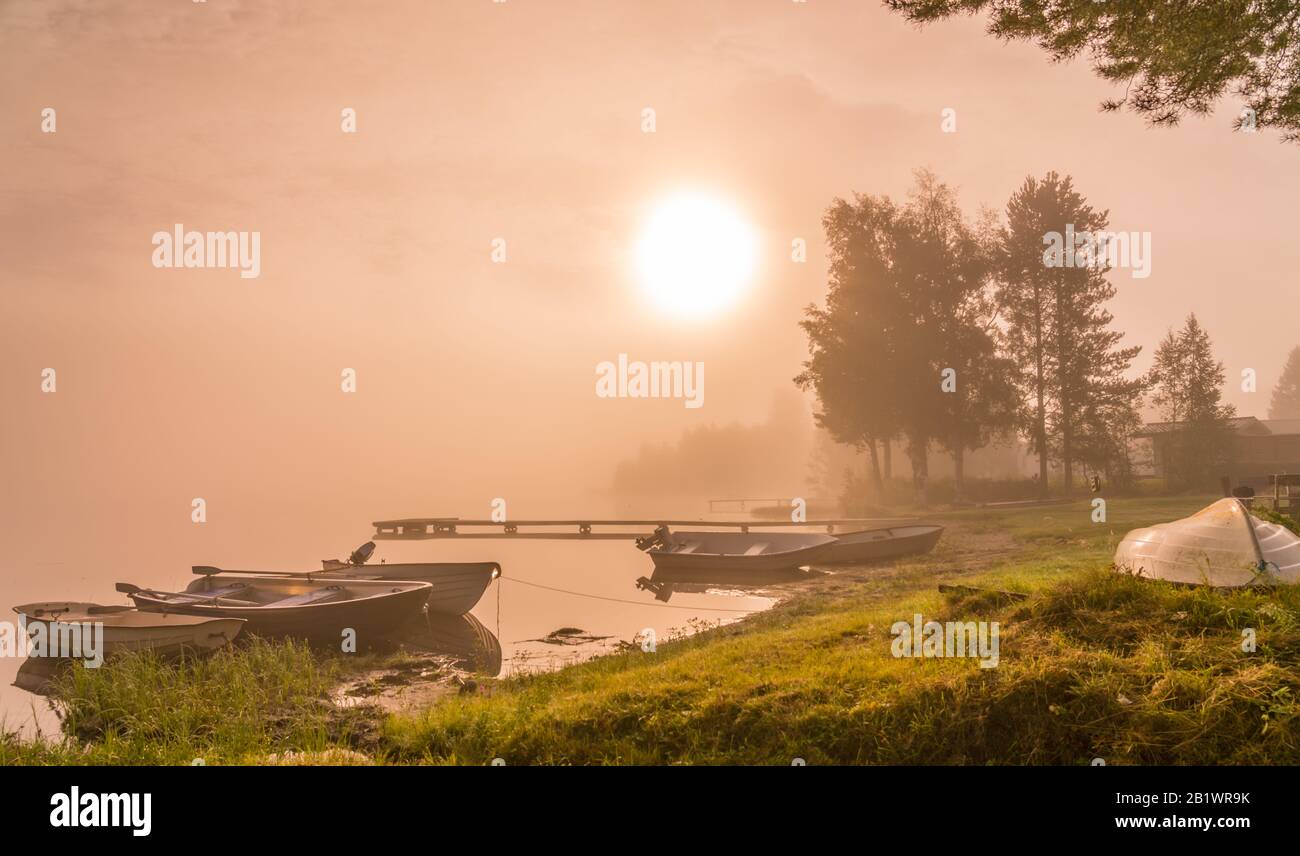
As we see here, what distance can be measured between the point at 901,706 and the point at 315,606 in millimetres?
13732

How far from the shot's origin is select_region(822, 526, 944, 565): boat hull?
27.5m

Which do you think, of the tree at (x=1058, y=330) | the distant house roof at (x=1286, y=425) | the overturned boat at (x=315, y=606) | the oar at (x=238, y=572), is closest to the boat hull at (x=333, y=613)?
the overturned boat at (x=315, y=606)

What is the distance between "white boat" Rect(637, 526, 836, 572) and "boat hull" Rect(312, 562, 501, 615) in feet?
29.0

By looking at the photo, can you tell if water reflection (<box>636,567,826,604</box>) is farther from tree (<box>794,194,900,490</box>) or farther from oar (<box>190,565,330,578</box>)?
tree (<box>794,194,900,490</box>)

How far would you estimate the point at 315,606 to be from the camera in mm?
17172

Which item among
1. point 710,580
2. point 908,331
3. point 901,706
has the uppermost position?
point 908,331

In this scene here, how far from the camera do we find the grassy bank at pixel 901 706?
6.97m

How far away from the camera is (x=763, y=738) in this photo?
7.55 metres

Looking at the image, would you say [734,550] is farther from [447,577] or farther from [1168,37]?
[1168,37]

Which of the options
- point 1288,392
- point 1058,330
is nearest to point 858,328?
point 1058,330

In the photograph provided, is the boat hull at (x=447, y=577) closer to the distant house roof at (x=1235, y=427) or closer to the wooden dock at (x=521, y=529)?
the wooden dock at (x=521, y=529)

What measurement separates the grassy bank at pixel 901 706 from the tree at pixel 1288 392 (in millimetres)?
158880
